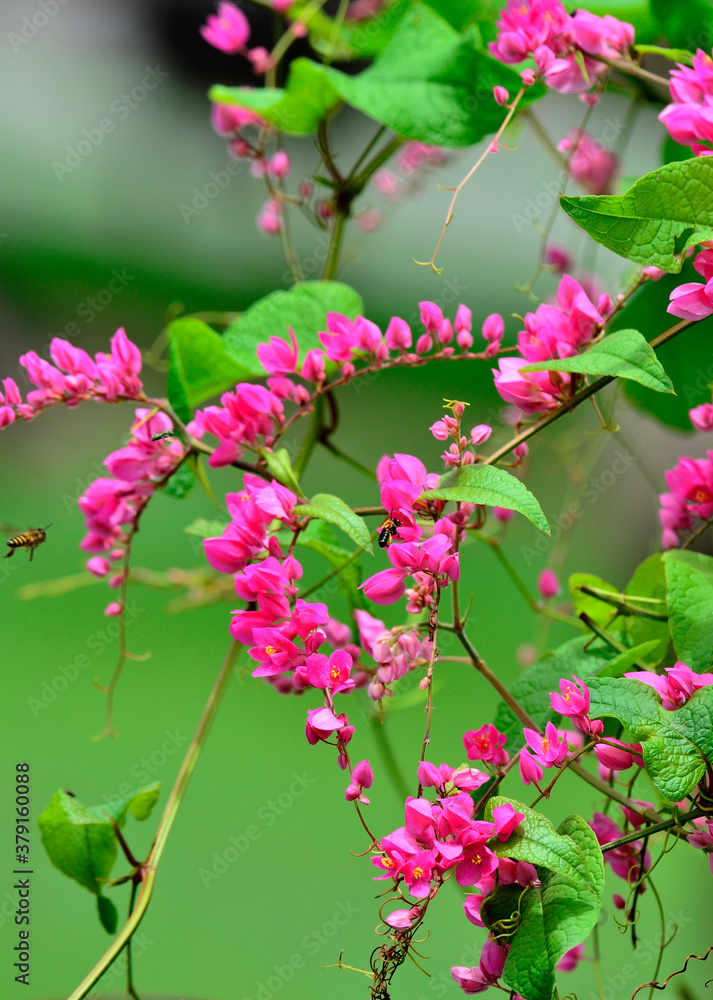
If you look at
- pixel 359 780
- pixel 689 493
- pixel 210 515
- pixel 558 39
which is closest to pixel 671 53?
pixel 558 39

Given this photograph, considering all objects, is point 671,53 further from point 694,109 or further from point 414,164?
point 414,164

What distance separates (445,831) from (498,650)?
85cm

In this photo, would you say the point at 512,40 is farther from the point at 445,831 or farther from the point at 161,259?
the point at 161,259

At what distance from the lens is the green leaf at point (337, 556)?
0.29 meters

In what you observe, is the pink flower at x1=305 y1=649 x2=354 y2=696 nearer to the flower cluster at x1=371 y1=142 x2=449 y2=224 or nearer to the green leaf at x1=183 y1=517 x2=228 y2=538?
the green leaf at x1=183 y1=517 x2=228 y2=538

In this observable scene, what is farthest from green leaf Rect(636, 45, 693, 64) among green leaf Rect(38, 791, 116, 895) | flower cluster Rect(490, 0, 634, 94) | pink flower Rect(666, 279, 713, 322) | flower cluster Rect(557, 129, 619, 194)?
green leaf Rect(38, 791, 116, 895)

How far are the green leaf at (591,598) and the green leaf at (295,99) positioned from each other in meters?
0.27

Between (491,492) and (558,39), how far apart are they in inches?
6.9

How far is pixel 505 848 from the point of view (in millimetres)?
195

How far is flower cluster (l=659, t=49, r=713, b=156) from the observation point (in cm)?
22

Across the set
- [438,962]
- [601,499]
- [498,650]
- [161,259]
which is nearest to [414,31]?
[438,962]

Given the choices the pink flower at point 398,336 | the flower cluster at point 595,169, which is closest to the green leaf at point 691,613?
the pink flower at point 398,336

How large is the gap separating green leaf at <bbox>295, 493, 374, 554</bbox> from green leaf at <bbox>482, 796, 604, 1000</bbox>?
79 mm

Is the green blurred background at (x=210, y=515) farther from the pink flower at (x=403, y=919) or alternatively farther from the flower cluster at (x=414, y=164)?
the pink flower at (x=403, y=919)
